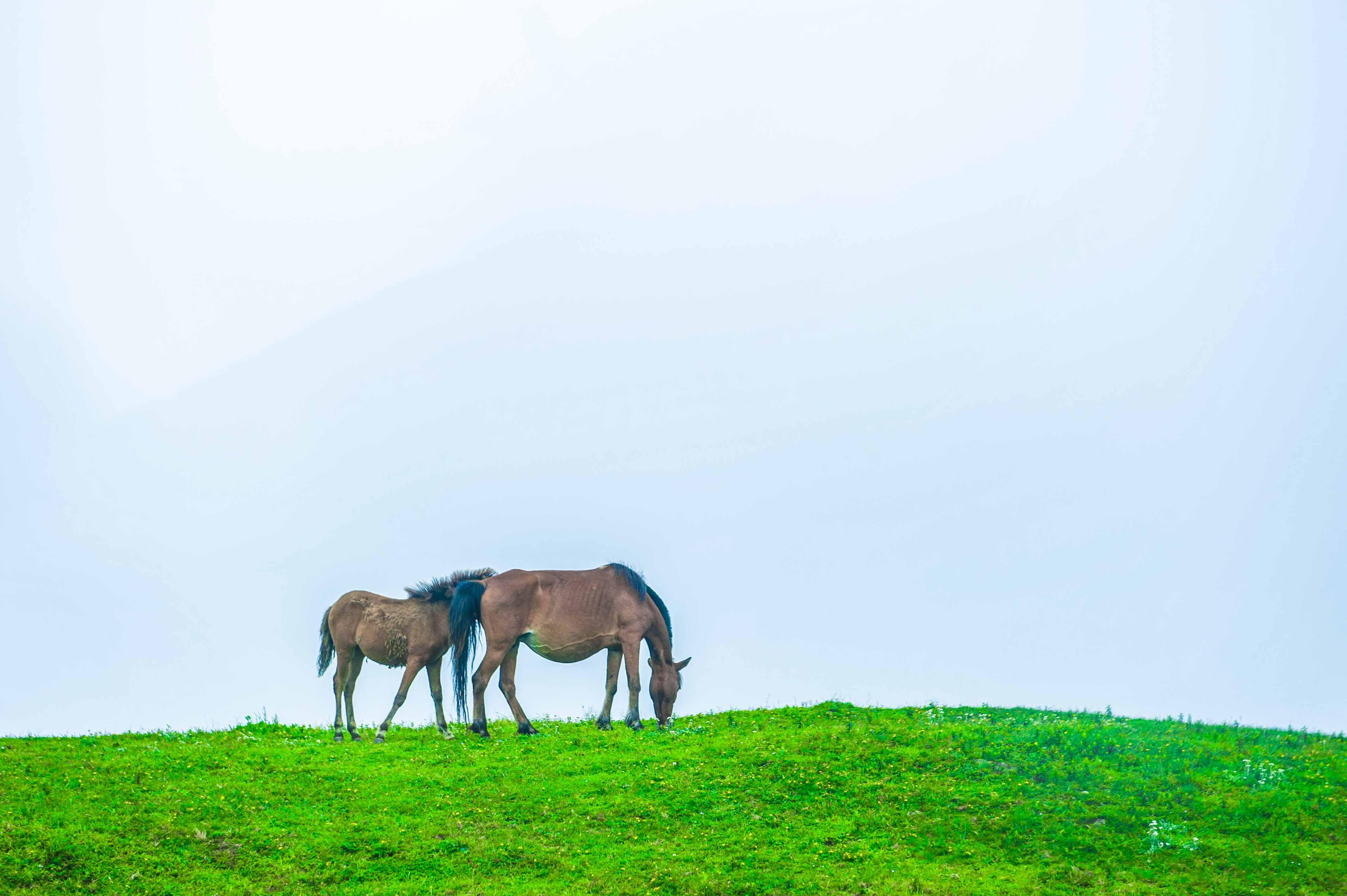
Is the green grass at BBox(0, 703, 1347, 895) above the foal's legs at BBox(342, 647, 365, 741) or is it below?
below

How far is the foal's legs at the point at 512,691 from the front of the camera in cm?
2256

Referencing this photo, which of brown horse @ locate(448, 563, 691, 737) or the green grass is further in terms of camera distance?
brown horse @ locate(448, 563, 691, 737)

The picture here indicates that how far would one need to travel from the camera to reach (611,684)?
23.6 meters

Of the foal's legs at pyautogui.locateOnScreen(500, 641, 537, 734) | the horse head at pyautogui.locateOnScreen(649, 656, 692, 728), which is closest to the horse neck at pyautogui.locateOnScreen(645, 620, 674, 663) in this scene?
the horse head at pyautogui.locateOnScreen(649, 656, 692, 728)

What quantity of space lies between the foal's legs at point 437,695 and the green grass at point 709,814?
2.04 metres

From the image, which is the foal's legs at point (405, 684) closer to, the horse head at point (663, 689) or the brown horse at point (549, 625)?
the brown horse at point (549, 625)

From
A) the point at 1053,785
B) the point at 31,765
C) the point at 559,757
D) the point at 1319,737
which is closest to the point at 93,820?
the point at 31,765

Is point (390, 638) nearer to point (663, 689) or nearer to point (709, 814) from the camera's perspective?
point (663, 689)

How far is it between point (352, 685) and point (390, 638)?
1365 millimetres

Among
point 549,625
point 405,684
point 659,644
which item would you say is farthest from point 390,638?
point 659,644

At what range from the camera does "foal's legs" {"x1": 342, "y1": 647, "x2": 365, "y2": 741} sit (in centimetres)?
2297

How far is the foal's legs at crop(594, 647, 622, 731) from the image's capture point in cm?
2300

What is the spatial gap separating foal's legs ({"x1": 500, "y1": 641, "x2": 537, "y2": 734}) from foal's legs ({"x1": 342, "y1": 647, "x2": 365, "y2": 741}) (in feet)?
10.4

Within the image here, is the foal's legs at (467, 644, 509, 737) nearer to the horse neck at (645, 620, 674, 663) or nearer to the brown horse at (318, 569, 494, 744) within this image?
the brown horse at (318, 569, 494, 744)
